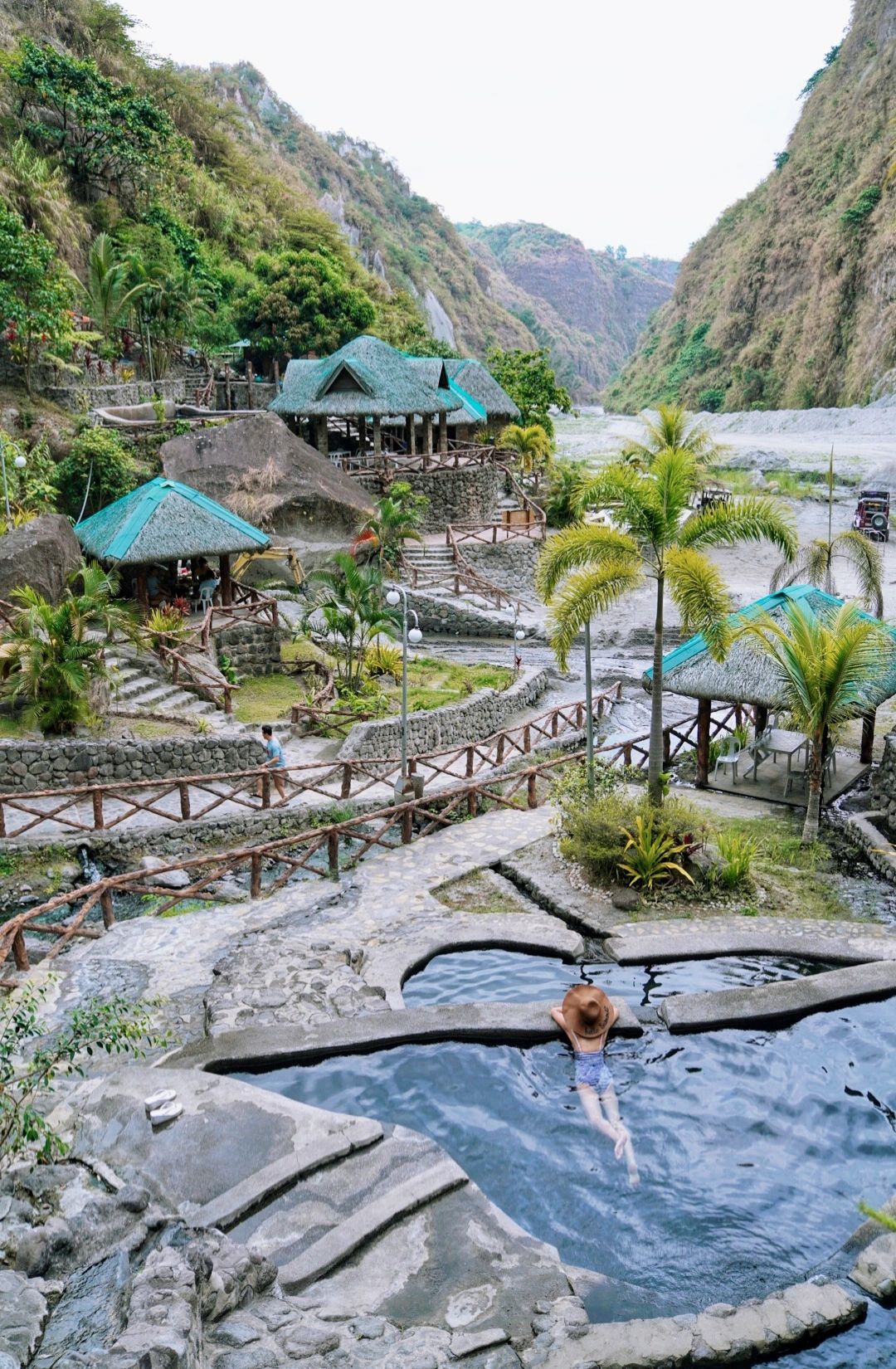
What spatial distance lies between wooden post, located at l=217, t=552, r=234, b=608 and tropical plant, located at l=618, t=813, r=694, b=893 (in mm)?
13294

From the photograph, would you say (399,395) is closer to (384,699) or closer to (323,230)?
(384,699)

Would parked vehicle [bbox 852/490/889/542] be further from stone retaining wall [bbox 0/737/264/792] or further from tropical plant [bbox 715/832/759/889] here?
stone retaining wall [bbox 0/737/264/792]

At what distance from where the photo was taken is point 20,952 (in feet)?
34.2

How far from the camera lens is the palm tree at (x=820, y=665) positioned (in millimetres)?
13602

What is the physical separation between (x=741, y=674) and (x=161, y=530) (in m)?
12.1

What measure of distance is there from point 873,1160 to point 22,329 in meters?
26.4

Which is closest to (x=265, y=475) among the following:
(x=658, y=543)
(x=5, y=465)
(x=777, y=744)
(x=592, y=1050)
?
(x=5, y=465)

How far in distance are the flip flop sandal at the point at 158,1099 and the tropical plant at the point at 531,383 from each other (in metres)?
41.6

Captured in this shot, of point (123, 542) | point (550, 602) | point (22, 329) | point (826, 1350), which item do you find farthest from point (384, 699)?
point (826, 1350)

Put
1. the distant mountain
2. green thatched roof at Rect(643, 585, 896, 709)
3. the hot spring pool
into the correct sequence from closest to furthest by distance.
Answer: the hot spring pool, green thatched roof at Rect(643, 585, 896, 709), the distant mountain

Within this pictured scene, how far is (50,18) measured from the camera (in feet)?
154

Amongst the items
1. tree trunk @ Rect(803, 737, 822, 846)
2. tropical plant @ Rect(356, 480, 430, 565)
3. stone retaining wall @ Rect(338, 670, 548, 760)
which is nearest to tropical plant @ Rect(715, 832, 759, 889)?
tree trunk @ Rect(803, 737, 822, 846)

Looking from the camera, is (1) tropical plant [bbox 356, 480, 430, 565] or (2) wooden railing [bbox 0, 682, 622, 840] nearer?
(2) wooden railing [bbox 0, 682, 622, 840]

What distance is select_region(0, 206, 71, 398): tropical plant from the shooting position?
25.9m
